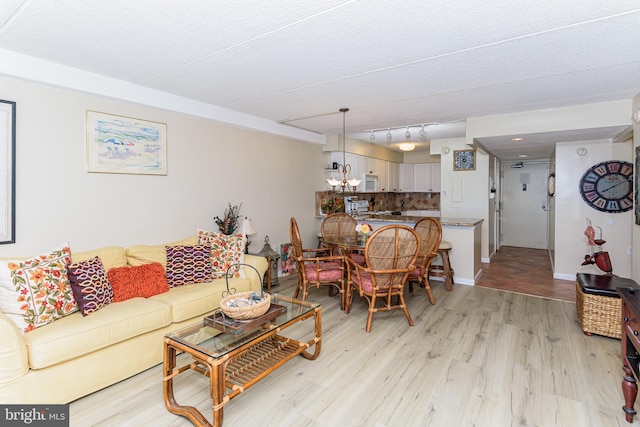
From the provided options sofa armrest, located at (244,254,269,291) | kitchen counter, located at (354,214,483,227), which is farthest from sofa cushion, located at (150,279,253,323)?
kitchen counter, located at (354,214,483,227)

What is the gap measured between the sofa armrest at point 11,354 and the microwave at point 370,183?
5.40 meters

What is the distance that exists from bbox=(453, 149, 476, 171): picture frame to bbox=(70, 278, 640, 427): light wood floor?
3423mm

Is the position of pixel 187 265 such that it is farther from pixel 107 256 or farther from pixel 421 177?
pixel 421 177

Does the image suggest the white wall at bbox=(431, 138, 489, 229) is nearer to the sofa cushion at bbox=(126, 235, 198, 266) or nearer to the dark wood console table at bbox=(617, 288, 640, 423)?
the dark wood console table at bbox=(617, 288, 640, 423)

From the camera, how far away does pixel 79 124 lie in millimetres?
2898

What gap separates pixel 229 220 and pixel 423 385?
2886 mm

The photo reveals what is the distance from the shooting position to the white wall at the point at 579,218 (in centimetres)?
457

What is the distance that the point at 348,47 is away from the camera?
7.77 feet

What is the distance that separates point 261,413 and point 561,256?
5.11 meters

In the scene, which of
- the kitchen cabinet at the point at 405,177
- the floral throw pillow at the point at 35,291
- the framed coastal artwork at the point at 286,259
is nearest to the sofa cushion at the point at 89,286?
the floral throw pillow at the point at 35,291

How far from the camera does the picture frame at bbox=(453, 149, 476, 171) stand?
6.14 meters

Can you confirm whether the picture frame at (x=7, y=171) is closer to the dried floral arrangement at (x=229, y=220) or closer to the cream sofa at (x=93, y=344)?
the cream sofa at (x=93, y=344)

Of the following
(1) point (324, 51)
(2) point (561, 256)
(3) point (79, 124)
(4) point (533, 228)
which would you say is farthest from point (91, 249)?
(4) point (533, 228)

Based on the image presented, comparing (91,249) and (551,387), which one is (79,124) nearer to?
(91,249)
